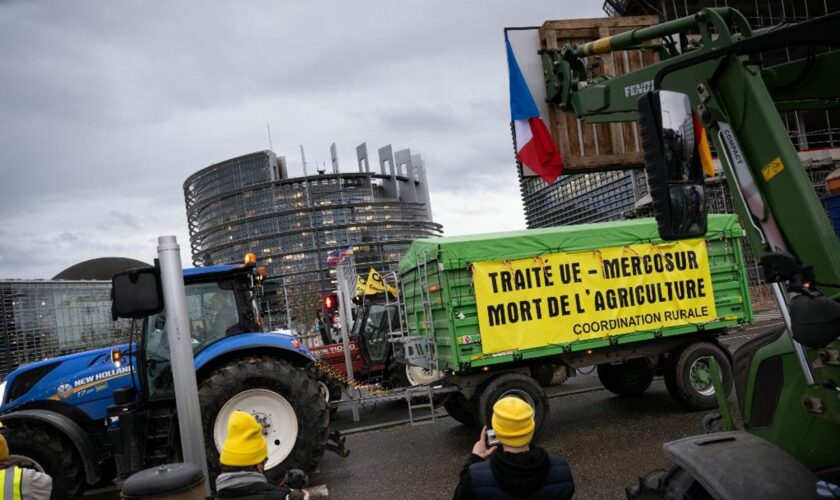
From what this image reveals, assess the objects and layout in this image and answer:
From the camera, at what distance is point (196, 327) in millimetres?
6406

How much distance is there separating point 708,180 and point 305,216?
95.9 meters

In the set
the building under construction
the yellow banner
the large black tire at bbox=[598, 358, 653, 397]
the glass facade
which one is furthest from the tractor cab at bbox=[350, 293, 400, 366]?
the glass facade

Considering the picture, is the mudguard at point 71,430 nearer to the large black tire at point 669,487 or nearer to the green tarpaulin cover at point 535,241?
the green tarpaulin cover at point 535,241

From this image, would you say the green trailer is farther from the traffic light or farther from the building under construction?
the traffic light

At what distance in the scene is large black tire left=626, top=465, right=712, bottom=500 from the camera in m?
2.34

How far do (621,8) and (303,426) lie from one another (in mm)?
31558

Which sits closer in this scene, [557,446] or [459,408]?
[557,446]

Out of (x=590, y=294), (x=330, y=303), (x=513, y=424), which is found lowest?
(x=513, y=424)

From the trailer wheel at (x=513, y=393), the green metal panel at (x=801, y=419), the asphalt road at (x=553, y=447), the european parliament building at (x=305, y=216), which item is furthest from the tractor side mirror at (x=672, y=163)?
the european parliament building at (x=305, y=216)

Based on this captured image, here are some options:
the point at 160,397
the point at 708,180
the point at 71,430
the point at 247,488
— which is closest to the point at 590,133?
the point at 247,488

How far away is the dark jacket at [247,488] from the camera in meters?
2.46

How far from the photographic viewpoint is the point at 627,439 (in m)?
6.86

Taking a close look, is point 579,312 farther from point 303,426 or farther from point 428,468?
point 303,426

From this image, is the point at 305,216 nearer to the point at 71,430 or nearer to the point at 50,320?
the point at 50,320
